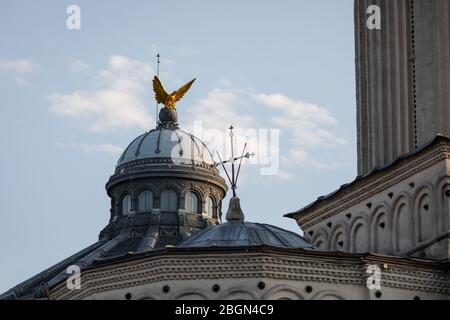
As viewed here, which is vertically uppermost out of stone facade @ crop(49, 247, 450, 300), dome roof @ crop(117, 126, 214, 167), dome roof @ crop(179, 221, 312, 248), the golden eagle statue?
the golden eagle statue

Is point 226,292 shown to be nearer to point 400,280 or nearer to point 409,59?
point 400,280

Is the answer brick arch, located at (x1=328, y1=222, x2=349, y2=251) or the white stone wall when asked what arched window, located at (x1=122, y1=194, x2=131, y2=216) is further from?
brick arch, located at (x1=328, y1=222, x2=349, y2=251)

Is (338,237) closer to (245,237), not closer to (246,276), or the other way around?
(245,237)

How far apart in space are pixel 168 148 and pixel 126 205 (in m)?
3.46

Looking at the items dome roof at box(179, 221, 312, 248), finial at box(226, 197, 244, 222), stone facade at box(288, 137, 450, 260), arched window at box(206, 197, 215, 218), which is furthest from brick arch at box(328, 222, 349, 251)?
arched window at box(206, 197, 215, 218)

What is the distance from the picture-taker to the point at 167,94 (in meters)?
119

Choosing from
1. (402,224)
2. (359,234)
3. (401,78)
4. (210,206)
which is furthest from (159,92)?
(402,224)

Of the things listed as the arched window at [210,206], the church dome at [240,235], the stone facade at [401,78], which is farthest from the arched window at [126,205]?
the church dome at [240,235]

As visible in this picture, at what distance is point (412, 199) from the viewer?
69438mm

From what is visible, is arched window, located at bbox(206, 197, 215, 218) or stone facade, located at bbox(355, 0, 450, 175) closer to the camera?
stone facade, located at bbox(355, 0, 450, 175)

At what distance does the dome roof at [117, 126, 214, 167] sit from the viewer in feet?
366

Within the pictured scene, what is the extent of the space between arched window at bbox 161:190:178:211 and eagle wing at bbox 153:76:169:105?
817 centimetres
